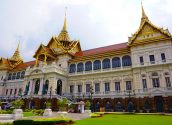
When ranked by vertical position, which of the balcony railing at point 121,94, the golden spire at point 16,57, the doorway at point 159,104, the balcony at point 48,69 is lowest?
the doorway at point 159,104

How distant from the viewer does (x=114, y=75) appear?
110 feet

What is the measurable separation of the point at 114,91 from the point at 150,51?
1002 cm

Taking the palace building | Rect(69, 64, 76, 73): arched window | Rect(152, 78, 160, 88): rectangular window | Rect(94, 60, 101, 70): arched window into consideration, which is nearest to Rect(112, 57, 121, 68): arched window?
the palace building

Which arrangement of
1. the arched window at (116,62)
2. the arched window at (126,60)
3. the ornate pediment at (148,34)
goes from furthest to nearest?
the arched window at (116,62), the arched window at (126,60), the ornate pediment at (148,34)

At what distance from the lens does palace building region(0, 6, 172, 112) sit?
28.2m

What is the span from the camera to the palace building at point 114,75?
28.2 meters

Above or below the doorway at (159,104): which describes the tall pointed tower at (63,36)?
above

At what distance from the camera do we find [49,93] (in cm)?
3388

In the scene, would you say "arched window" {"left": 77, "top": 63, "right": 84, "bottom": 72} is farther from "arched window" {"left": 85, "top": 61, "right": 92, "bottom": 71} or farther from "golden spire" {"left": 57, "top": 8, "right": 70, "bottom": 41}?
"golden spire" {"left": 57, "top": 8, "right": 70, "bottom": 41}

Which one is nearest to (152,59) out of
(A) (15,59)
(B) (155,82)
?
(B) (155,82)

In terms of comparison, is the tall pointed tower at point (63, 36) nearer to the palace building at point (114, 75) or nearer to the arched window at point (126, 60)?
the palace building at point (114, 75)

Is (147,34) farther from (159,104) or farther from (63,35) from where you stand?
(63,35)

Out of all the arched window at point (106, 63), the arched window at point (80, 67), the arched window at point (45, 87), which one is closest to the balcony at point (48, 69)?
the arched window at point (45, 87)

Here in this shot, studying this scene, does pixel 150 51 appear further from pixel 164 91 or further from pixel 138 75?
pixel 164 91
